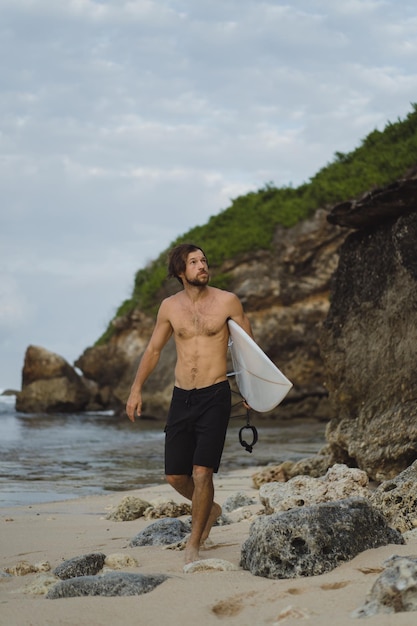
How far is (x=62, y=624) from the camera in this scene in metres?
3.66

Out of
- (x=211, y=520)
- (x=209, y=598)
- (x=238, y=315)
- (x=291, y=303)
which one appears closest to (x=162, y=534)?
(x=211, y=520)

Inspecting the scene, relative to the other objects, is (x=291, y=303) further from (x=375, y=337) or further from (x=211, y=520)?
(x=211, y=520)

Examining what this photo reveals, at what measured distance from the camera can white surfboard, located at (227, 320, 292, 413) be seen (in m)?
5.81

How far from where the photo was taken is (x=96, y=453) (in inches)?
635

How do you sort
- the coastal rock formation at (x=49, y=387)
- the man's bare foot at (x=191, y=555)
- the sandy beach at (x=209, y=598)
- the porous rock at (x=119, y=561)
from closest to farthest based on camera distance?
the sandy beach at (x=209, y=598) → the porous rock at (x=119, y=561) → the man's bare foot at (x=191, y=555) → the coastal rock formation at (x=49, y=387)

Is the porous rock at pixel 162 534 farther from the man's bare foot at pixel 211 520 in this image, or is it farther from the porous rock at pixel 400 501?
the porous rock at pixel 400 501

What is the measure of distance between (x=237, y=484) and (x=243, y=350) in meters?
4.98

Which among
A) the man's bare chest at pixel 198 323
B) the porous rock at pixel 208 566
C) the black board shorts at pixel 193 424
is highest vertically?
the man's bare chest at pixel 198 323

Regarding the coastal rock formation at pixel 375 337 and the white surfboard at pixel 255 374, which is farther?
the coastal rock formation at pixel 375 337

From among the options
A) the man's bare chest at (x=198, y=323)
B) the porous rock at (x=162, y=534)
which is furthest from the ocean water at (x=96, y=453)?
the man's bare chest at (x=198, y=323)

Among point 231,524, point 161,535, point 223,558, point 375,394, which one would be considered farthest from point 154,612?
point 375,394

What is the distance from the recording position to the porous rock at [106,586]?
4109mm

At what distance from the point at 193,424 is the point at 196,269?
43.2 inches

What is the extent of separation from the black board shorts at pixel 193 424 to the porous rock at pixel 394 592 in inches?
85.7
